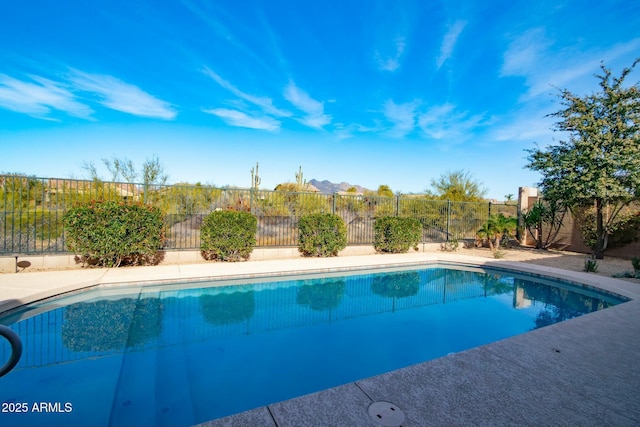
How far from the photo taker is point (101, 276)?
6.35 m

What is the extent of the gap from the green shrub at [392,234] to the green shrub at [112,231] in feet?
24.0

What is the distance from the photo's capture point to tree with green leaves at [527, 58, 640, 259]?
9984 mm

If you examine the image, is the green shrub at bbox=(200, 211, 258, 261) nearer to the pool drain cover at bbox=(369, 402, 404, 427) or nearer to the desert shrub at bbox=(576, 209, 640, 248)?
the pool drain cover at bbox=(369, 402, 404, 427)

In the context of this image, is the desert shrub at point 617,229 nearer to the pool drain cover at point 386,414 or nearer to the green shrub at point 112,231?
the pool drain cover at point 386,414

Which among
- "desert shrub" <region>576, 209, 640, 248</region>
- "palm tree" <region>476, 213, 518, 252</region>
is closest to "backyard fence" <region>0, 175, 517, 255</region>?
"palm tree" <region>476, 213, 518, 252</region>

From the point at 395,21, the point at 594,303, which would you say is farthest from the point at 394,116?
the point at 594,303

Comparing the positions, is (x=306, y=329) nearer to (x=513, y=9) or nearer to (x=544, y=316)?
(x=544, y=316)

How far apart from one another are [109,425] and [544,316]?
6.67 meters

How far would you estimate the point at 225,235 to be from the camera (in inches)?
333

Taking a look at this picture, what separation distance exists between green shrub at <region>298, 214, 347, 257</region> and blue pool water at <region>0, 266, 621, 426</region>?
2490 mm

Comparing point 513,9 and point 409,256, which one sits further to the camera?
point 409,256

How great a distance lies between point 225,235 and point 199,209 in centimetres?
180

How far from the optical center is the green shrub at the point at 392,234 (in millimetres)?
Result: 11375

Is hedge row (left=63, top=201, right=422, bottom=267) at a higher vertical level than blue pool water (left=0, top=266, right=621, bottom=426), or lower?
higher
